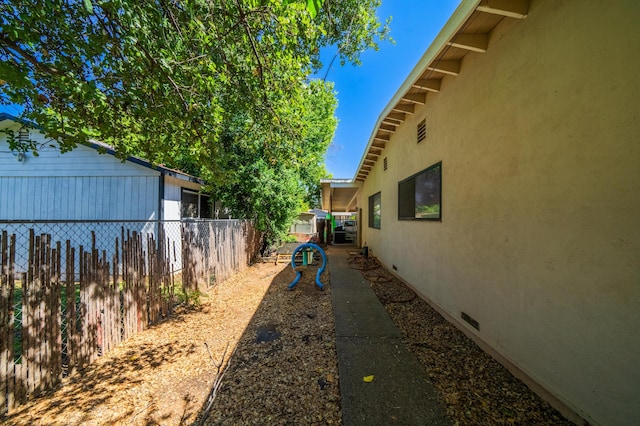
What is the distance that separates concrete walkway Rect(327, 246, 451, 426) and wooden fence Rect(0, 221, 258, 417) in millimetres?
3038

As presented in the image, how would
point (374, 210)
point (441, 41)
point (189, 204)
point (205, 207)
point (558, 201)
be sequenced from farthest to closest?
point (374, 210) → point (205, 207) → point (189, 204) → point (441, 41) → point (558, 201)

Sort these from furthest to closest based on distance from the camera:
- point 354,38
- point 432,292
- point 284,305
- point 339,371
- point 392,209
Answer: point 392,209 → point 354,38 → point 284,305 → point 432,292 → point 339,371

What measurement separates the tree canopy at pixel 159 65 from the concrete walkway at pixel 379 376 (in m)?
3.23

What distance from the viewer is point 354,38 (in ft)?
18.2

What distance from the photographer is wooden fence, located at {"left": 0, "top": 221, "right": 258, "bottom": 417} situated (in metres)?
2.21

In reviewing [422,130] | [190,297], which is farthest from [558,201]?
[190,297]

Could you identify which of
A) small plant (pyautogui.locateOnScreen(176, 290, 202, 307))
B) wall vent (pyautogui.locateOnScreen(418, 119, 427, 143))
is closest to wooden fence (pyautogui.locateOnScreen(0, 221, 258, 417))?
small plant (pyautogui.locateOnScreen(176, 290, 202, 307))

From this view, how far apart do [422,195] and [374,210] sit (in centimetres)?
482

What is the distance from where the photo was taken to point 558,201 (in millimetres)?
2119

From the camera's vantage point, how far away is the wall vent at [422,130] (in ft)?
15.9

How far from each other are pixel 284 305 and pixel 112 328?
2.68 m

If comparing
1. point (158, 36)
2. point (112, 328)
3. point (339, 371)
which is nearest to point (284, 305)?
point (339, 371)

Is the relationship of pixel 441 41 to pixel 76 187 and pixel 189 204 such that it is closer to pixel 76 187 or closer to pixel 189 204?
pixel 189 204

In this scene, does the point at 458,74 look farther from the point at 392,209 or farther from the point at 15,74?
the point at 15,74
